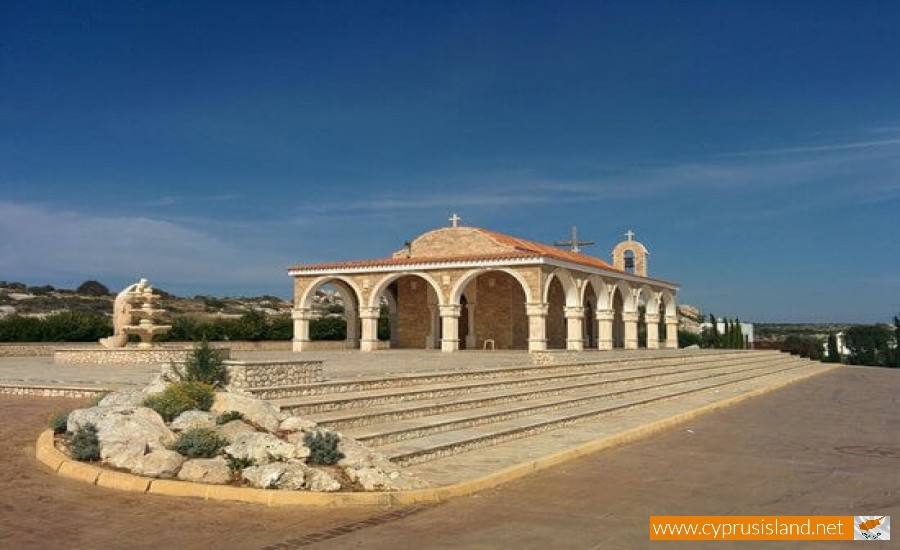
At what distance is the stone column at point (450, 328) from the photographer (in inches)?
914

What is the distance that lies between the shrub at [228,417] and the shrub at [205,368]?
41.7 inches

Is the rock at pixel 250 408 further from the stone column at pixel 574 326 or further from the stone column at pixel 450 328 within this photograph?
the stone column at pixel 574 326

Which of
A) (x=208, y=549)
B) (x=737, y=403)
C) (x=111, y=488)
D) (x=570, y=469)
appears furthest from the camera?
(x=737, y=403)

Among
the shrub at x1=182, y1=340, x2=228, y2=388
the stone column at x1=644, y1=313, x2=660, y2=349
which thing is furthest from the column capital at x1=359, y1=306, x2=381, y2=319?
the shrub at x1=182, y1=340, x2=228, y2=388

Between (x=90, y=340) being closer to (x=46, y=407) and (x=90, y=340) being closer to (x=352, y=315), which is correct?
(x=352, y=315)

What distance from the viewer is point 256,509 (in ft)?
19.2

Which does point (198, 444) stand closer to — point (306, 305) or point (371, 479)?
point (371, 479)

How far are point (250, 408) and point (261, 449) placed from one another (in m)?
1.25

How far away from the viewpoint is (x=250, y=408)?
26.0ft

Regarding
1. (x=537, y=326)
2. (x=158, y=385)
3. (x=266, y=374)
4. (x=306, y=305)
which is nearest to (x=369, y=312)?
(x=306, y=305)

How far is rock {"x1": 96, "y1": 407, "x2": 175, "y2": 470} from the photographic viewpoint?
21.9 ft

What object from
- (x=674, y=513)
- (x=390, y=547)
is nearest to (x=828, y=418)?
(x=674, y=513)

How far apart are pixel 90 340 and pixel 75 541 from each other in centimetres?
2684

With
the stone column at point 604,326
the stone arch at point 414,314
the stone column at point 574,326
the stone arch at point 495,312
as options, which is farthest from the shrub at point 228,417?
the stone column at point 604,326
